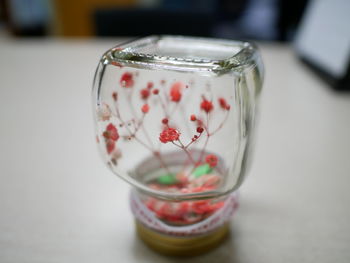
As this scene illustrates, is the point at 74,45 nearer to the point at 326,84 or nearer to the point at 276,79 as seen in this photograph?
the point at 276,79

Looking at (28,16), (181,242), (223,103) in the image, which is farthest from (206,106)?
(28,16)

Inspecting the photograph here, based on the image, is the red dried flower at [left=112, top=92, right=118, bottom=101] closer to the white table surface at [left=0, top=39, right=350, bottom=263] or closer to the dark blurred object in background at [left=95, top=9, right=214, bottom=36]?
the white table surface at [left=0, top=39, right=350, bottom=263]

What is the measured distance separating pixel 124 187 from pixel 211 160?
170 mm

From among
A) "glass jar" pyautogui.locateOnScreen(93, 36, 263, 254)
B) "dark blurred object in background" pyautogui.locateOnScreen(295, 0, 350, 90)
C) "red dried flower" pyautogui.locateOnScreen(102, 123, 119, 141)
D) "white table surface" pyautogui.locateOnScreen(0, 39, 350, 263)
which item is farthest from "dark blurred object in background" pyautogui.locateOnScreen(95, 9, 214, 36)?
"red dried flower" pyautogui.locateOnScreen(102, 123, 119, 141)

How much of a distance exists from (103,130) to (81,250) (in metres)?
0.15

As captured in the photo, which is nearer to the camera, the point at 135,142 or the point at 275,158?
the point at 135,142

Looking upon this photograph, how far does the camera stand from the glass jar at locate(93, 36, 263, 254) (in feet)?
1.05

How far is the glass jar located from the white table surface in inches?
1.7

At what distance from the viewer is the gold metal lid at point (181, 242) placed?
333 mm

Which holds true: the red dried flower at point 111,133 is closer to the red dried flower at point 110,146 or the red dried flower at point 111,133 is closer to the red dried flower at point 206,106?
the red dried flower at point 110,146

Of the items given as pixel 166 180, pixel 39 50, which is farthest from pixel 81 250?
pixel 39 50

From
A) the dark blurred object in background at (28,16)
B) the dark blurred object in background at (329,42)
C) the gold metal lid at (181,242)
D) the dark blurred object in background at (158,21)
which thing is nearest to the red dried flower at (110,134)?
the gold metal lid at (181,242)

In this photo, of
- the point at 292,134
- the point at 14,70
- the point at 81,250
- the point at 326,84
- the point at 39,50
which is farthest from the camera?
the point at 39,50

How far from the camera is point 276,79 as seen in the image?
35.7 inches
